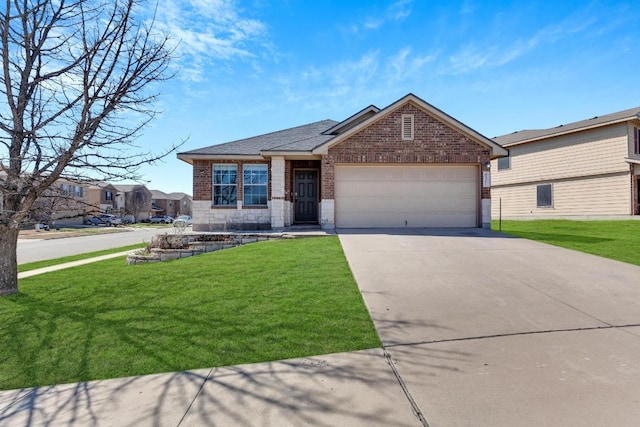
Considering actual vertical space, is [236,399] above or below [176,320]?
below

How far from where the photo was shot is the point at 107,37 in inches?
221

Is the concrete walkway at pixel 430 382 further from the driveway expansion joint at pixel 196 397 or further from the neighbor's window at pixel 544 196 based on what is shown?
the neighbor's window at pixel 544 196

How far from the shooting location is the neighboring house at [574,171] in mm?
17859

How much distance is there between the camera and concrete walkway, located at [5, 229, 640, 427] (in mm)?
2527

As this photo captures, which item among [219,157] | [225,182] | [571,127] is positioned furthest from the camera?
[571,127]

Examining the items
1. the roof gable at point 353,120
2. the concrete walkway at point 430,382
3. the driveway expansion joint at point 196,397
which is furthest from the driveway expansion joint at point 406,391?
the roof gable at point 353,120

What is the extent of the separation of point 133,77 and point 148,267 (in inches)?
175

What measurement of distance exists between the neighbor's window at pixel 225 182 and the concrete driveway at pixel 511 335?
779cm

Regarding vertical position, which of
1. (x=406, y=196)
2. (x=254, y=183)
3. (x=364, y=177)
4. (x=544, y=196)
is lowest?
(x=406, y=196)

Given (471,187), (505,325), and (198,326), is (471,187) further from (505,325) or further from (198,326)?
(198,326)

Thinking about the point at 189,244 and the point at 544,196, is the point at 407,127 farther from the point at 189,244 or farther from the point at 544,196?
the point at 544,196

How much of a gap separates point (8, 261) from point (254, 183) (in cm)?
851

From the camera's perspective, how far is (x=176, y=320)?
4.50m

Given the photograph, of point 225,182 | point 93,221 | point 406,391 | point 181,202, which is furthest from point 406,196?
point 181,202
